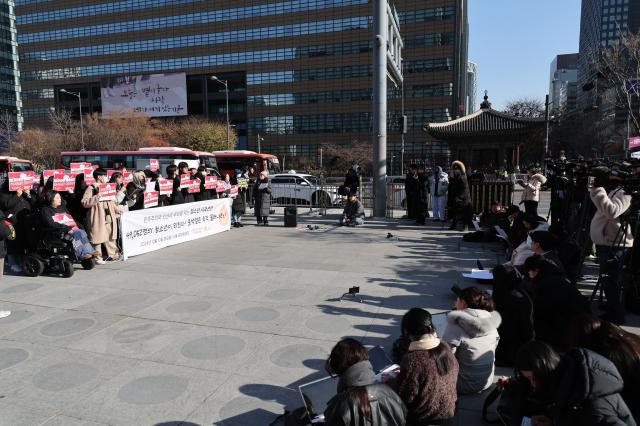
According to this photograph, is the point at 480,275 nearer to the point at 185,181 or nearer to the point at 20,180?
the point at 185,181

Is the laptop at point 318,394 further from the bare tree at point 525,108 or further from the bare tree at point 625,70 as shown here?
the bare tree at point 525,108

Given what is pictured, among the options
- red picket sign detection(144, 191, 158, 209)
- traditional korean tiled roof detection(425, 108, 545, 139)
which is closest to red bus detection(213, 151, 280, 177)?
traditional korean tiled roof detection(425, 108, 545, 139)

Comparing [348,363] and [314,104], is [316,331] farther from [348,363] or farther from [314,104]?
[314,104]

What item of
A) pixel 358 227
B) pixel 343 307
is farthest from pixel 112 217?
pixel 358 227

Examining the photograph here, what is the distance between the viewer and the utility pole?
15320mm

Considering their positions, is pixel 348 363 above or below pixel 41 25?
below

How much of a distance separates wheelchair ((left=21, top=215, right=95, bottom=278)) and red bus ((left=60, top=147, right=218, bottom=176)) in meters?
20.3

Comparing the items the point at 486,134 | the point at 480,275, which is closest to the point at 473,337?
the point at 480,275

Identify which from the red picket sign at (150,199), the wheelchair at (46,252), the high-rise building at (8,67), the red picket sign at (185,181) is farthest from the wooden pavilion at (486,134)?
the high-rise building at (8,67)

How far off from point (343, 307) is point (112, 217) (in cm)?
551

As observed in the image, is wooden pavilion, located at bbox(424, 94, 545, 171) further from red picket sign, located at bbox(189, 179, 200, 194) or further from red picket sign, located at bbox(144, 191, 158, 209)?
red picket sign, located at bbox(144, 191, 158, 209)

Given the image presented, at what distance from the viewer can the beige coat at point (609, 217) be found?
5.52m

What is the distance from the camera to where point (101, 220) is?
28.9ft

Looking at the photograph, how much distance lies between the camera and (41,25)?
252 feet
